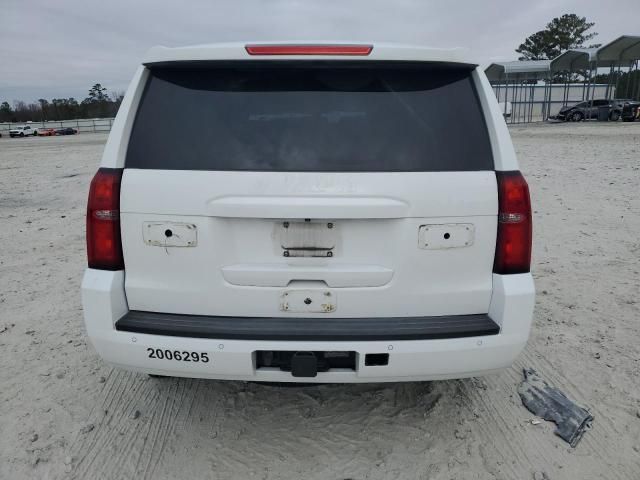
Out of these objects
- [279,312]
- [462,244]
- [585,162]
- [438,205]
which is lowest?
[585,162]

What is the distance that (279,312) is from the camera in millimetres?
2336

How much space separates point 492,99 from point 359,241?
3.25 feet


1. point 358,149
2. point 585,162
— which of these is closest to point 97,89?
point 585,162

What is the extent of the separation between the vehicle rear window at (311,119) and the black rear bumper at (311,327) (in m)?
0.73

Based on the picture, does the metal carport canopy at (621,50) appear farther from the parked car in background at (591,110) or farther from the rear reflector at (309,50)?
the rear reflector at (309,50)

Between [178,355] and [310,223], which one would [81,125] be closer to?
[178,355]

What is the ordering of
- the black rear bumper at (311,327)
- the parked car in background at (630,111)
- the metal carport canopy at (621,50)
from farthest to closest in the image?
the parked car in background at (630,111) < the metal carport canopy at (621,50) < the black rear bumper at (311,327)

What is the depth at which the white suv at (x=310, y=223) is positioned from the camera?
7.37ft

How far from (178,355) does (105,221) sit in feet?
2.42

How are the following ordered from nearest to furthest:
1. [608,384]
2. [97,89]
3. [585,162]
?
[608,384], [585,162], [97,89]

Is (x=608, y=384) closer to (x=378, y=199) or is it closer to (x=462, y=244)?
(x=462, y=244)

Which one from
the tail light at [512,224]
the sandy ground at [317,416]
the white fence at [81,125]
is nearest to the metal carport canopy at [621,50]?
the sandy ground at [317,416]

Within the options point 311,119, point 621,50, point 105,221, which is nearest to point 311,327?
point 311,119

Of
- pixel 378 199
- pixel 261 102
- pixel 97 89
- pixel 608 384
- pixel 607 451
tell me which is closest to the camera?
pixel 378 199
